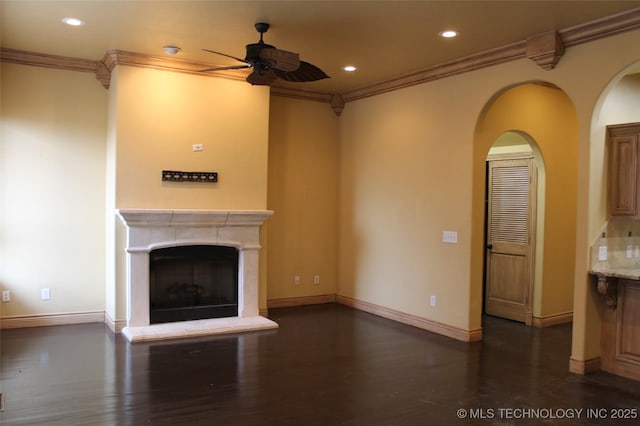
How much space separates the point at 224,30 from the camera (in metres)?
4.69

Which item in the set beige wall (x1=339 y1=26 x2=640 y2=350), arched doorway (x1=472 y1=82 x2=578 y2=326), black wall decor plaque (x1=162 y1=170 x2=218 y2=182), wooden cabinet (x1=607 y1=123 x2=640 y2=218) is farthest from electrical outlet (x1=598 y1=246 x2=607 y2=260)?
black wall decor plaque (x1=162 y1=170 x2=218 y2=182)

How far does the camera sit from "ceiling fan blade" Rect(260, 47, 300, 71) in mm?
3980

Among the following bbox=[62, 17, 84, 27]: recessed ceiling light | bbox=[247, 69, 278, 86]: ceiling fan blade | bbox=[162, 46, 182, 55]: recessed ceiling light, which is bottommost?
bbox=[247, 69, 278, 86]: ceiling fan blade

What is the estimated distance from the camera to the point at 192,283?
19.9 feet

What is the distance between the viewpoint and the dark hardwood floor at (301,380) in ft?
11.5

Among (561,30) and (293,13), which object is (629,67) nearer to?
(561,30)

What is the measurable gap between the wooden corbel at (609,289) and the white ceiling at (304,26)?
2.20m

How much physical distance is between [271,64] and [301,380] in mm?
2610

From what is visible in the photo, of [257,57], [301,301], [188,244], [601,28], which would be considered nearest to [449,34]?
[601,28]

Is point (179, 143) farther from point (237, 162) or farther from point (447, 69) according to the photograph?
point (447, 69)

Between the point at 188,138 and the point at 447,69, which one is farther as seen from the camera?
the point at 188,138

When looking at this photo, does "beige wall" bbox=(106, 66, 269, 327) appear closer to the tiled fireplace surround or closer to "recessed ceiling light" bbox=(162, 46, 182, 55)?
the tiled fireplace surround

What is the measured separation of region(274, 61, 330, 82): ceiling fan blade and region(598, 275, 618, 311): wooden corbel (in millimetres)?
2978

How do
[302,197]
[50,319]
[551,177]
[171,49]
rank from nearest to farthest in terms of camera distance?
[171,49]
[50,319]
[551,177]
[302,197]
